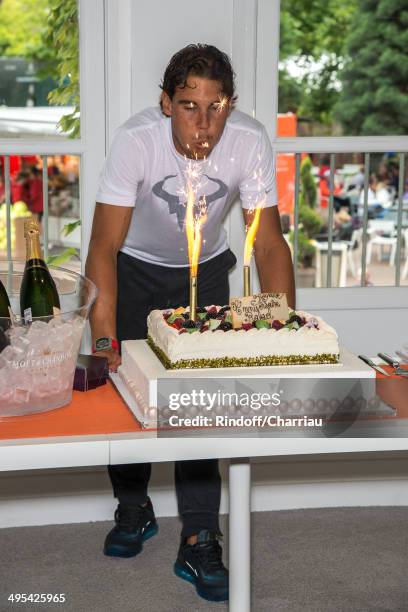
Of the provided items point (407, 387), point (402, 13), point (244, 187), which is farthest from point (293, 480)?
point (402, 13)

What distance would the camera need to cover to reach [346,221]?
27.7 ft

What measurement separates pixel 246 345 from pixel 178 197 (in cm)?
73

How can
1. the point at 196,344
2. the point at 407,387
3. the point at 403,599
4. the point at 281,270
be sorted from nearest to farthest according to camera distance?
the point at 196,344, the point at 407,387, the point at 281,270, the point at 403,599

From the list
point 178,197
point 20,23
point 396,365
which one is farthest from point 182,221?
point 20,23

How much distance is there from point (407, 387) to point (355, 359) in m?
0.12

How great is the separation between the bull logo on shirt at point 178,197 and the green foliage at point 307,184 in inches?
238

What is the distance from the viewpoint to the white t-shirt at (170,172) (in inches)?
85.2

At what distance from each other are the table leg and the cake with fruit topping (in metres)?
0.25

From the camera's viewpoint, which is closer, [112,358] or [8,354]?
[8,354]

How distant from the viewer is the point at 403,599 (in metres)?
2.36

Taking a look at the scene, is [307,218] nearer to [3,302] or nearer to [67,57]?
[67,57]

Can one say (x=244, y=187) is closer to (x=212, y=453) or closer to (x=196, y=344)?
(x=196, y=344)

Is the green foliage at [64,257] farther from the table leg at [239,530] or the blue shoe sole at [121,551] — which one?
the table leg at [239,530]

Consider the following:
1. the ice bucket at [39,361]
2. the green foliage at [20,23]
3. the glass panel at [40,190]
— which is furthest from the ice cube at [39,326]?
the green foliage at [20,23]
